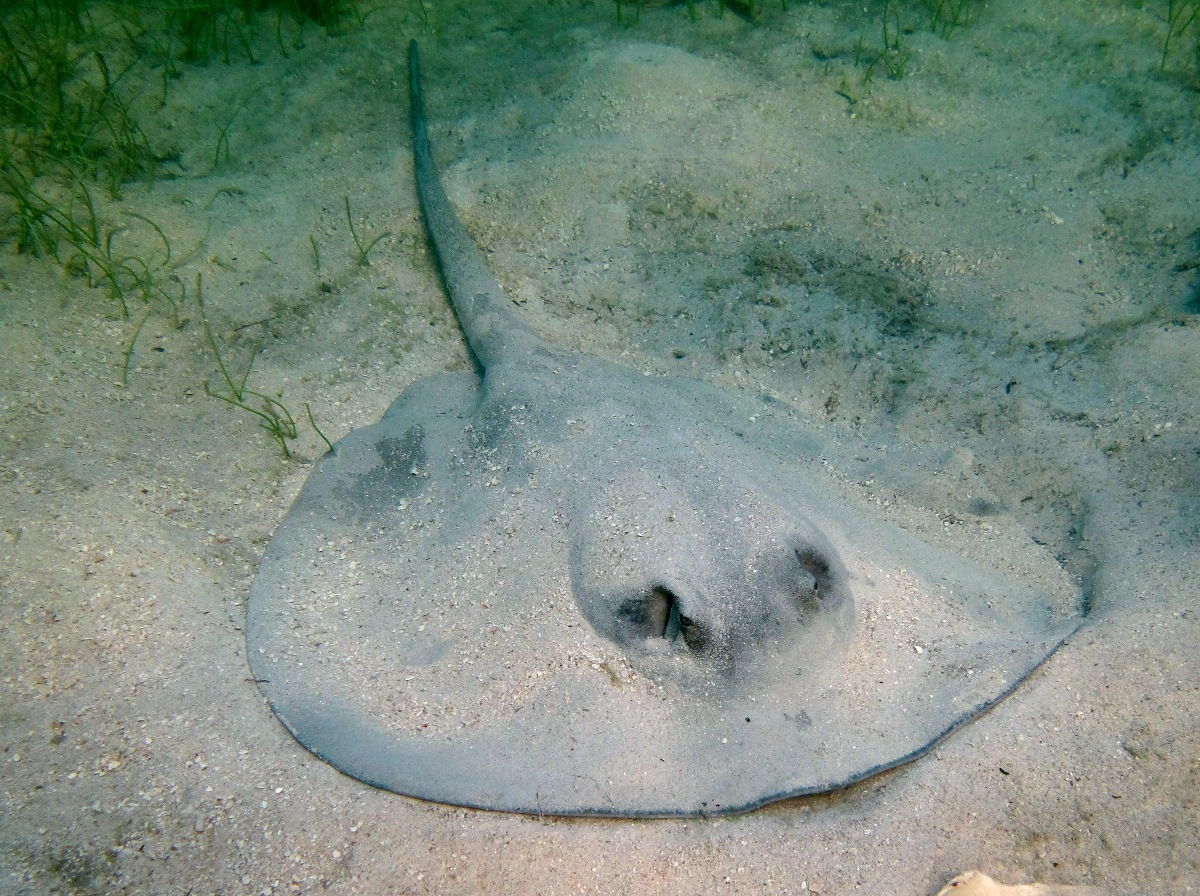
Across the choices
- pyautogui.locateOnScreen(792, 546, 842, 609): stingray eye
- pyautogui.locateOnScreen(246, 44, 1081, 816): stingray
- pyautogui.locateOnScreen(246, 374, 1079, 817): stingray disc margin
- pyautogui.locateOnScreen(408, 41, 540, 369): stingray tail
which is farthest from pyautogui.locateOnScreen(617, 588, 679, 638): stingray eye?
pyautogui.locateOnScreen(408, 41, 540, 369): stingray tail

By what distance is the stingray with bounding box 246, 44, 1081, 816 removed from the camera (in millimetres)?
2285

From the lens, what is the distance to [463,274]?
4.52 m

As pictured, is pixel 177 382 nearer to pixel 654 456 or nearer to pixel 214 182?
pixel 214 182

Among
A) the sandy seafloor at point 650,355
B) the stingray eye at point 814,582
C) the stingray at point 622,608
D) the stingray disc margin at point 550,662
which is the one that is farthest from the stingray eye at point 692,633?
the sandy seafloor at point 650,355

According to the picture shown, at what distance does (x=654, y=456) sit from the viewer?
9.85ft

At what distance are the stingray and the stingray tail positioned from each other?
1.35 ft

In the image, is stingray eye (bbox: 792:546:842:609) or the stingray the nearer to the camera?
the stingray

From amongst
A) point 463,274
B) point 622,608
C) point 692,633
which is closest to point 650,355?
point 463,274

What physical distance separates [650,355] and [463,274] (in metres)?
1.33

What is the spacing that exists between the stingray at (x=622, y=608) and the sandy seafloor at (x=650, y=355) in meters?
0.25

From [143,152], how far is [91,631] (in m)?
4.21

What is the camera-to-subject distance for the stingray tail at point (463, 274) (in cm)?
404

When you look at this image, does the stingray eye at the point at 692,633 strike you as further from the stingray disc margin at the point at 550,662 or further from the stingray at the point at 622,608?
the stingray disc margin at the point at 550,662

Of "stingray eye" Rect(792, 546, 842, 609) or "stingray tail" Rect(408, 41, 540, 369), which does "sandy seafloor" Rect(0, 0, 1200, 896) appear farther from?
"stingray eye" Rect(792, 546, 842, 609)
